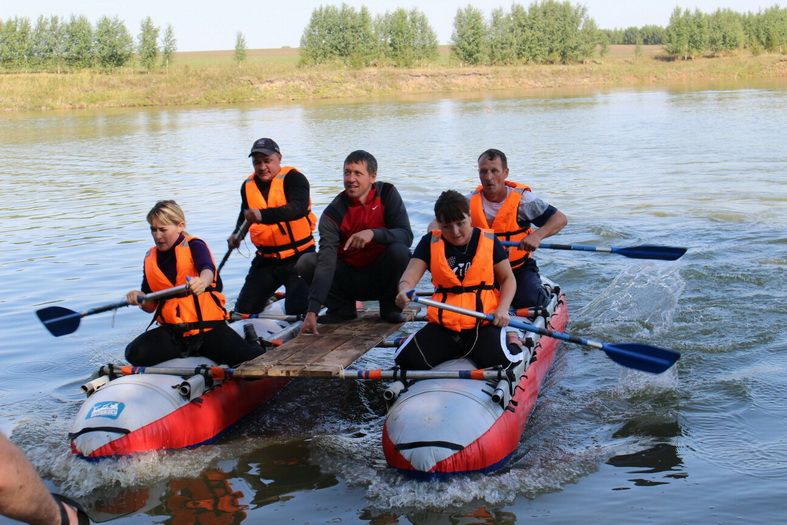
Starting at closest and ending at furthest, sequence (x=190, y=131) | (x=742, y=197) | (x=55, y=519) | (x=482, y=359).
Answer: (x=55, y=519)
(x=482, y=359)
(x=742, y=197)
(x=190, y=131)

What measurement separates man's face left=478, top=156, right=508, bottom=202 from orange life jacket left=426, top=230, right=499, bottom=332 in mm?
1298

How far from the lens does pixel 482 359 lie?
530 cm

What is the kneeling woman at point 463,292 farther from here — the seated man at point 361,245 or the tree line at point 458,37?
the tree line at point 458,37

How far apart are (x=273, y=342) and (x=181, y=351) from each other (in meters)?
0.70

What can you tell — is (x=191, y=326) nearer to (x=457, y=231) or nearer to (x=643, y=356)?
(x=457, y=231)

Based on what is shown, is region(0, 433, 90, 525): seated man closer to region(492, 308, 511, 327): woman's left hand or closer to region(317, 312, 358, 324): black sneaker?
region(492, 308, 511, 327): woman's left hand

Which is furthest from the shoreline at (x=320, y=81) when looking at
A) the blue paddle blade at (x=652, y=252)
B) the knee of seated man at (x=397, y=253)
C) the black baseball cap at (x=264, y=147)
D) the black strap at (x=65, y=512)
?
the black strap at (x=65, y=512)

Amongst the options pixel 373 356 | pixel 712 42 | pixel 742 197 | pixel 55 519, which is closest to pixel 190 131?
pixel 742 197

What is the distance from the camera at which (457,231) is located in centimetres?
526

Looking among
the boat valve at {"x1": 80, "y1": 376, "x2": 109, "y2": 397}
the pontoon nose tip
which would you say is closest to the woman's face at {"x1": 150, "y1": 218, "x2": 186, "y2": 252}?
the boat valve at {"x1": 80, "y1": 376, "x2": 109, "y2": 397}

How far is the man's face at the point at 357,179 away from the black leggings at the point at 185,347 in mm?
1267

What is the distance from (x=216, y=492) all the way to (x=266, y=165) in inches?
106

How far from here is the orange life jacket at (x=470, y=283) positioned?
17.5 feet

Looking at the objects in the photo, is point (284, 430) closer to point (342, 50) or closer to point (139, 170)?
point (139, 170)
